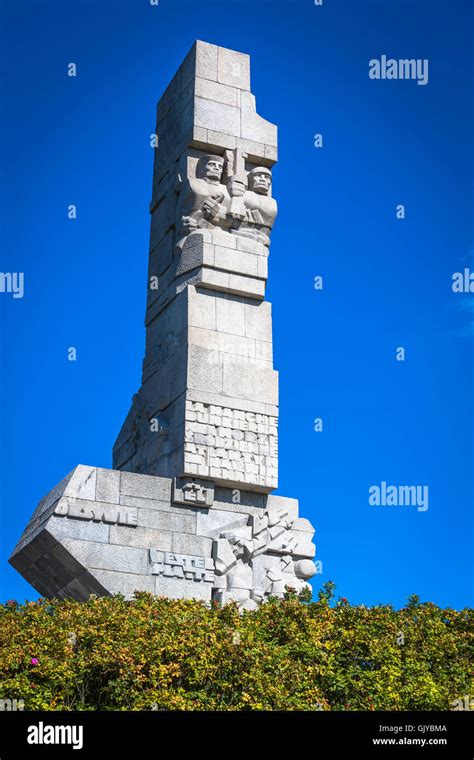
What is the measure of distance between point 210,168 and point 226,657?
10.8 meters

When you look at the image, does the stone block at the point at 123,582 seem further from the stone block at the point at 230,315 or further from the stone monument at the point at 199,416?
the stone block at the point at 230,315

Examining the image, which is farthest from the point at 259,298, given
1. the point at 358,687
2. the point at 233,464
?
the point at 358,687

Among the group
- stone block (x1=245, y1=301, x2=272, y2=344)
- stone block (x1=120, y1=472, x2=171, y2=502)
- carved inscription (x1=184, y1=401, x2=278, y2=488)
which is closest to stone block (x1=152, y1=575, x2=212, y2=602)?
stone block (x1=120, y1=472, x2=171, y2=502)

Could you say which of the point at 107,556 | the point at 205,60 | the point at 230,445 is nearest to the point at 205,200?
the point at 205,60

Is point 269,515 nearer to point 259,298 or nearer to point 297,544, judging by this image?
point 297,544

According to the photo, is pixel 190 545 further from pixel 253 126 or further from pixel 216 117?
pixel 253 126

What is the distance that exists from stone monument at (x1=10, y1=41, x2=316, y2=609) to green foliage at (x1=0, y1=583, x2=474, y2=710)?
85.2 inches

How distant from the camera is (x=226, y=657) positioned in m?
16.0

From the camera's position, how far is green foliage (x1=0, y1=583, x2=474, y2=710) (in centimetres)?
1542

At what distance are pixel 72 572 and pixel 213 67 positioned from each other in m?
10.3

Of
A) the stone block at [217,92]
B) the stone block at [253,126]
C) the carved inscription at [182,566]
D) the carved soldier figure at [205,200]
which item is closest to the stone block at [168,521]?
the carved inscription at [182,566]

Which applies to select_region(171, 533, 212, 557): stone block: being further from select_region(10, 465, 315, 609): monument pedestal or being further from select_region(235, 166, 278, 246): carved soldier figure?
select_region(235, 166, 278, 246): carved soldier figure

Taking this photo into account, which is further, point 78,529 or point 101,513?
point 101,513
